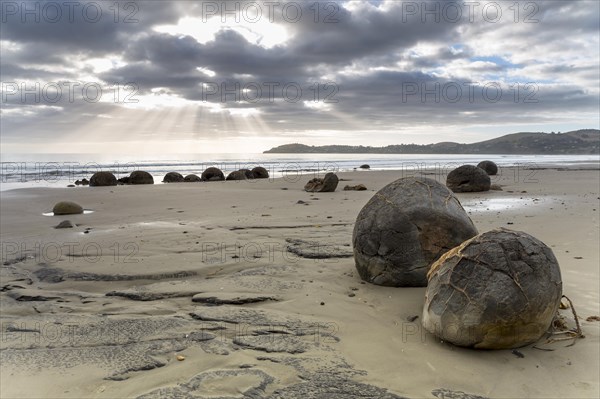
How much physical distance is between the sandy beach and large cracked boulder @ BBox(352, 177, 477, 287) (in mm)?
209

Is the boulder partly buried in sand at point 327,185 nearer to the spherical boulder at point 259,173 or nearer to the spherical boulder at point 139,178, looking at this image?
the spherical boulder at point 139,178

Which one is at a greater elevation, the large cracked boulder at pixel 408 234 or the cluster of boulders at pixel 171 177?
the cluster of boulders at pixel 171 177

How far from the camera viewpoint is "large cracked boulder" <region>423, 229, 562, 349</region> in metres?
3.63

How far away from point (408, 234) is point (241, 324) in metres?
2.10

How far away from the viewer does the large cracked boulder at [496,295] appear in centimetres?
363

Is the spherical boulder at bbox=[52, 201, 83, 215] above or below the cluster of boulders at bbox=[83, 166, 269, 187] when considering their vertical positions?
below

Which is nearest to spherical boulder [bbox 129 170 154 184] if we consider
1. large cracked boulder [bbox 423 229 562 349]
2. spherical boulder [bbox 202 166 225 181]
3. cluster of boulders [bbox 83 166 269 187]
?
cluster of boulders [bbox 83 166 269 187]

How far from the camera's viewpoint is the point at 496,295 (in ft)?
12.0

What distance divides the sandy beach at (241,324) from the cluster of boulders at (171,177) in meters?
13.6

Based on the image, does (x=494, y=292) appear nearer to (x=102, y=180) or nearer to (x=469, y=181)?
(x=469, y=181)

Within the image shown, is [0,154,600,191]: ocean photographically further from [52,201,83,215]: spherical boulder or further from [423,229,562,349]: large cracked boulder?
[423,229,562,349]: large cracked boulder

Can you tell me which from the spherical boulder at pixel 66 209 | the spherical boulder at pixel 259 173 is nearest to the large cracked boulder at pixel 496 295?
the spherical boulder at pixel 66 209

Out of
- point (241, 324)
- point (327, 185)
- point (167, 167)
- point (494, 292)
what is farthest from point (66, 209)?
point (167, 167)

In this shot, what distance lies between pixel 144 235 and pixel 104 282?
2.60 meters
